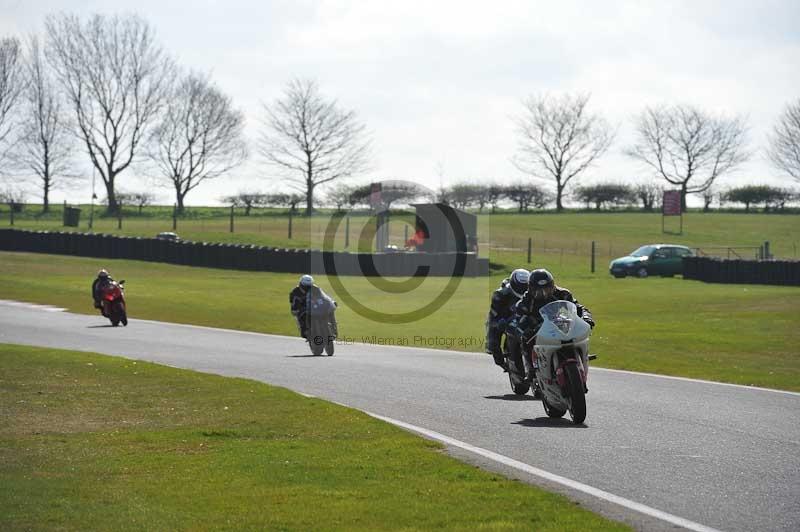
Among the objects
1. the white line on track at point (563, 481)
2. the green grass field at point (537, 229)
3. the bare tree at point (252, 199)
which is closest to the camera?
the white line on track at point (563, 481)

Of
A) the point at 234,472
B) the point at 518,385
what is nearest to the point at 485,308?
the point at 518,385

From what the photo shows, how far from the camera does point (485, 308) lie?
36.8 meters

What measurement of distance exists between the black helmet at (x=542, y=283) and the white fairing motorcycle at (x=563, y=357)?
0.41 m

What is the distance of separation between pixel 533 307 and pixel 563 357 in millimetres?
1313

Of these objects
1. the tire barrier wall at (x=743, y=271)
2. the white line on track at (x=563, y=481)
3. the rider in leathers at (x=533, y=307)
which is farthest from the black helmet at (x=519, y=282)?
the tire barrier wall at (x=743, y=271)

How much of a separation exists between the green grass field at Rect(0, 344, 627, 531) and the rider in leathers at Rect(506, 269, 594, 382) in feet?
6.85

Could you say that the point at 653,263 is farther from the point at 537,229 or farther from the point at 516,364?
the point at 516,364

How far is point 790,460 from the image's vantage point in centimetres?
994

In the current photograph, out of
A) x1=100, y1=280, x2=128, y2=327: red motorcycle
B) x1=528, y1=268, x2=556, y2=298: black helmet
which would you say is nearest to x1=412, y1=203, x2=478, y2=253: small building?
x1=100, y1=280, x2=128, y2=327: red motorcycle

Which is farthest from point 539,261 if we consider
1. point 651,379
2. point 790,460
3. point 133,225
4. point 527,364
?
point 790,460

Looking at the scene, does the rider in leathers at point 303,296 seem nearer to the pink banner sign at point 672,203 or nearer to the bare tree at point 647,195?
the pink banner sign at point 672,203

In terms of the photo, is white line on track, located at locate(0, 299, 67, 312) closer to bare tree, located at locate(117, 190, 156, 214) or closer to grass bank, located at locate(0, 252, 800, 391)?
grass bank, located at locate(0, 252, 800, 391)

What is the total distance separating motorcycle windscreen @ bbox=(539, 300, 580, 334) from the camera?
40.3ft

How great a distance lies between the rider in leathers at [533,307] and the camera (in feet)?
42.4
